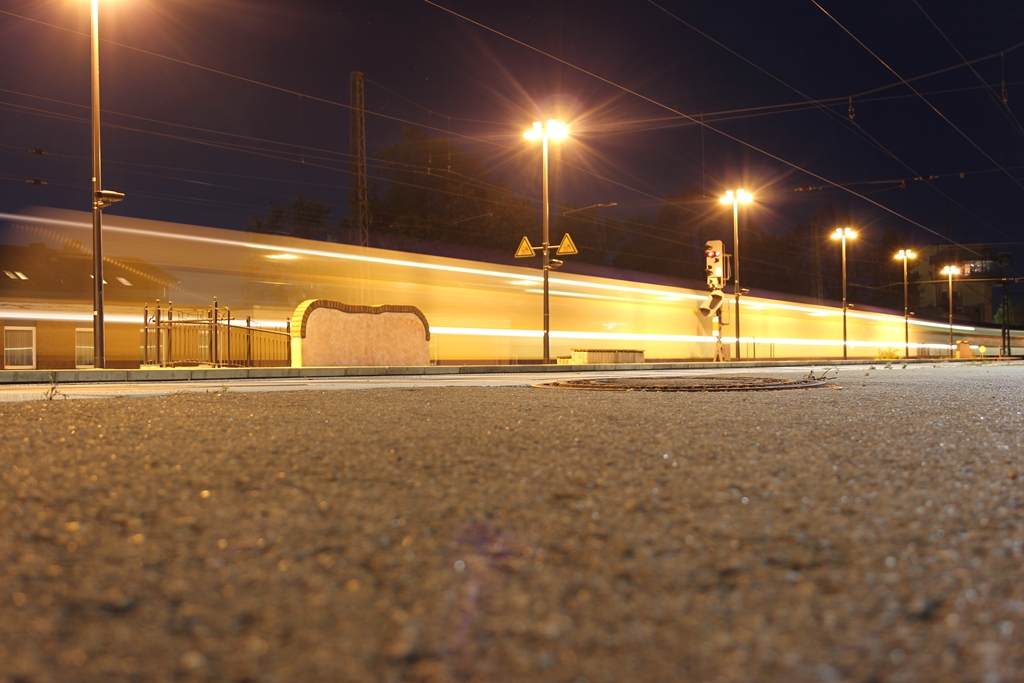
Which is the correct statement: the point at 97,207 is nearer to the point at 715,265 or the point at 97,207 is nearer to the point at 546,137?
the point at 546,137

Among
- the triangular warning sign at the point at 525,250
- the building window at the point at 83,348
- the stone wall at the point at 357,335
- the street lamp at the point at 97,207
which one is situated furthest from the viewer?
the triangular warning sign at the point at 525,250

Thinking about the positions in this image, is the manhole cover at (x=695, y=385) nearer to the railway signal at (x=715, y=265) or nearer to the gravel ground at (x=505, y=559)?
the gravel ground at (x=505, y=559)

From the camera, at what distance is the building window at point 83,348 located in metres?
16.3

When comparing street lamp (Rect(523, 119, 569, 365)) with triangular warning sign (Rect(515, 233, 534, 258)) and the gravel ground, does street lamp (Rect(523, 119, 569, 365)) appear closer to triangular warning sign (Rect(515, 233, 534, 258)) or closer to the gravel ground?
triangular warning sign (Rect(515, 233, 534, 258))

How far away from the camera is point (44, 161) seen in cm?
1794

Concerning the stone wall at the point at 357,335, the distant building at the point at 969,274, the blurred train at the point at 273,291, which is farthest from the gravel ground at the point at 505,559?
the distant building at the point at 969,274

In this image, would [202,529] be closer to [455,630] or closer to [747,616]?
[455,630]

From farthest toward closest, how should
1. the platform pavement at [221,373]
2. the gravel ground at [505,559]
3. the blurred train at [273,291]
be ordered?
the blurred train at [273,291] → the platform pavement at [221,373] → the gravel ground at [505,559]

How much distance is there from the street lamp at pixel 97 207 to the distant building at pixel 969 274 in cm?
8165

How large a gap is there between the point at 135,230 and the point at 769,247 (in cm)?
6238

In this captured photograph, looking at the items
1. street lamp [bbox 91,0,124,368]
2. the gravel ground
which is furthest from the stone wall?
the gravel ground

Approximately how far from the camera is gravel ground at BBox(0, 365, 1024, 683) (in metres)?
1.51

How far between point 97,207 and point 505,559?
1474 cm

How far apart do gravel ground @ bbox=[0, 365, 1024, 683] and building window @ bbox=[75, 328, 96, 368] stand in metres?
13.4
